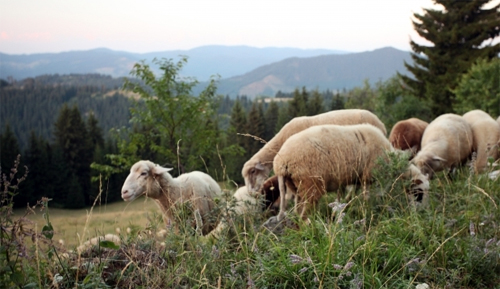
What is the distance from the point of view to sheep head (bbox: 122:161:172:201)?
6.63m

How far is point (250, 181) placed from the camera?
8.19 meters

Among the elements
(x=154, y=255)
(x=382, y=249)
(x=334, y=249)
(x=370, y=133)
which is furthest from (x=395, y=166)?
(x=154, y=255)

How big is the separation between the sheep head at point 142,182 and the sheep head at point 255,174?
1.77 meters

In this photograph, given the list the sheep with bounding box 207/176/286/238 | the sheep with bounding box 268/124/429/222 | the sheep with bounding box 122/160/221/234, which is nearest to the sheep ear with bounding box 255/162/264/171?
the sheep with bounding box 207/176/286/238

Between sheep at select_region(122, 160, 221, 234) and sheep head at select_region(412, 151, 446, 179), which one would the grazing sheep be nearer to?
sheep head at select_region(412, 151, 446, 179)

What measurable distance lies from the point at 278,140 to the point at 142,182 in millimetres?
3052

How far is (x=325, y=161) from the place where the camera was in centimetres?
612

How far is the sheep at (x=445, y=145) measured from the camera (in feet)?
30.8

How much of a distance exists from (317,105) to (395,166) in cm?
6762

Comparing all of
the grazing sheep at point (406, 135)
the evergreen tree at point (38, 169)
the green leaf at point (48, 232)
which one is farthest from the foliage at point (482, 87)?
the evergreen tree at point (38, 169)

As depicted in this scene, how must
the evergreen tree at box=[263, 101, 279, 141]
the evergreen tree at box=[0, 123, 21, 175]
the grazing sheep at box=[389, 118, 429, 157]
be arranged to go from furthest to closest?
the evergreen tree at box=[263, 101, 279, 141]
the evergreen tree at box=[0, 123, 21, 175]
the grazing sheep at box=[389, 118, 429, 157]

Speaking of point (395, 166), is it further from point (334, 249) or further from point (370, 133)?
point (334, 249)

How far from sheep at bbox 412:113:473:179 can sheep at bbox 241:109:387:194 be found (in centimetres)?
136

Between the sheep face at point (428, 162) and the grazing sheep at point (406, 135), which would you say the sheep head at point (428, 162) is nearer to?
the sheep face at point (428, 162)
